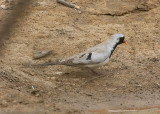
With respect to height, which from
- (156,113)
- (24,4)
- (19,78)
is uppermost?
(24,4)

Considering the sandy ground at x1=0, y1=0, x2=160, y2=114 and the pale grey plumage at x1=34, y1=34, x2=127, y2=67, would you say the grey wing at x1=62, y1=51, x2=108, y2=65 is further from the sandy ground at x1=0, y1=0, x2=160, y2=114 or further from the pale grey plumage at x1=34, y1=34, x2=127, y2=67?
the sandy ground at x1=0, y1=0, x2=160, y2=114

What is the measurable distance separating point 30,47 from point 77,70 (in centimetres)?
118

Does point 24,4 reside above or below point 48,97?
above

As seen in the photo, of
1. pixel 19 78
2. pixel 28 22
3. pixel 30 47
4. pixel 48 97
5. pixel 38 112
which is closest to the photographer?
pixel 38 112

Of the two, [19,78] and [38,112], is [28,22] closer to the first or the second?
[19,78]

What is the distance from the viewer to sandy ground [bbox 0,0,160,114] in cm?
477

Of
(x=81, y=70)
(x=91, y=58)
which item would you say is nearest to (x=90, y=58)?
(x=91, y=58)

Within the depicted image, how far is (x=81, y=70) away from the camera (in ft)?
19.4

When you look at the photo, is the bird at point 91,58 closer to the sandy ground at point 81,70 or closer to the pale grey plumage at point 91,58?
the pale grey plumage at point 91,58

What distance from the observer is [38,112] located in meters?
4.10

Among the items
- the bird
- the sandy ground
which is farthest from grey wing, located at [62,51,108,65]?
the sandy ground

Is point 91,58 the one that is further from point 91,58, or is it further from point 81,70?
point 81,70

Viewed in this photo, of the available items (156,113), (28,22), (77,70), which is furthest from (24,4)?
(28,22)

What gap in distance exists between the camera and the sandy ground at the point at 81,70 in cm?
477
